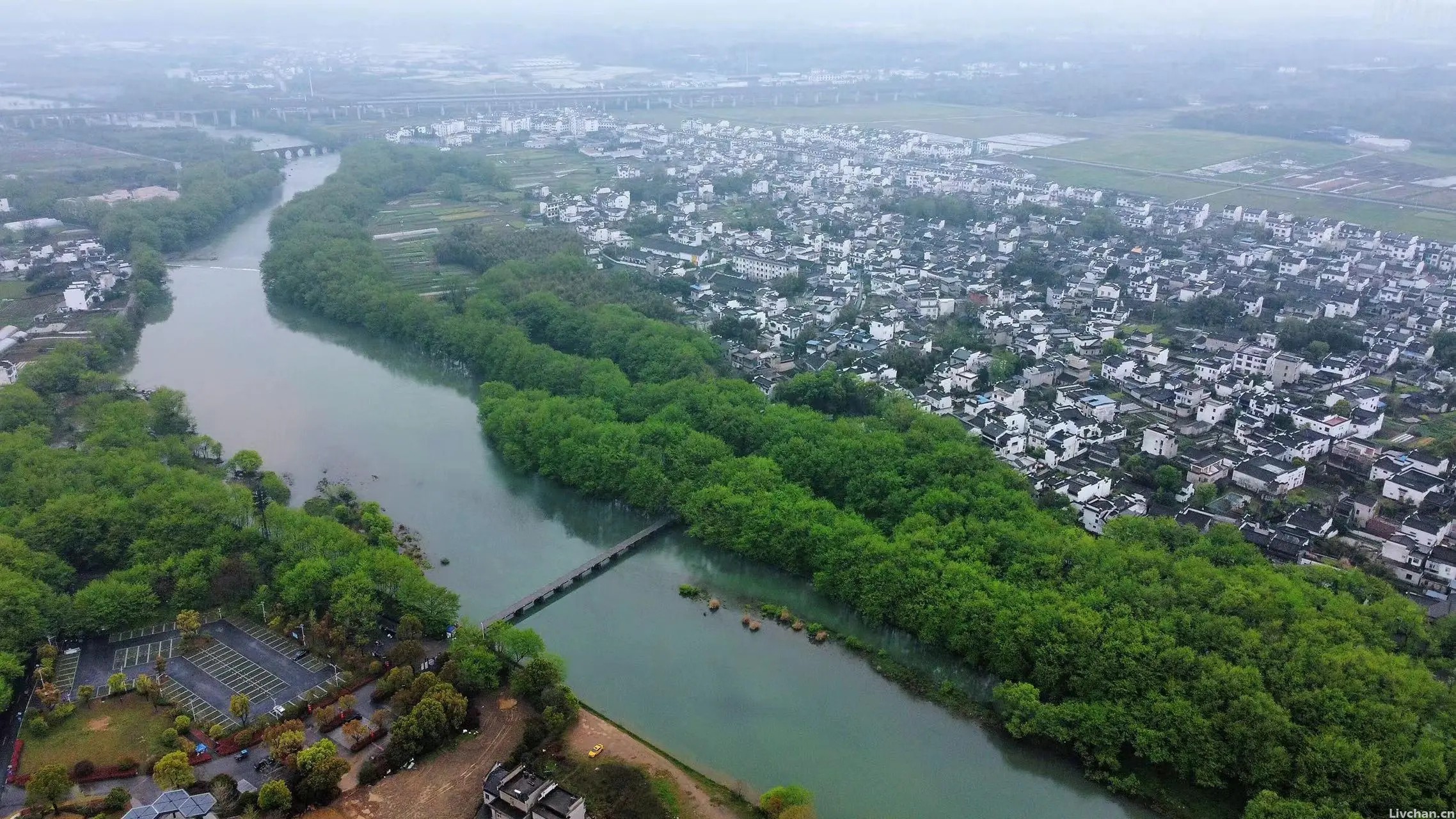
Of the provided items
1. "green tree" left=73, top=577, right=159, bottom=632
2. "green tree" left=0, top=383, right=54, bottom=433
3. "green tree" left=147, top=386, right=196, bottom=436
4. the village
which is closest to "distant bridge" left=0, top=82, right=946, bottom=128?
the village

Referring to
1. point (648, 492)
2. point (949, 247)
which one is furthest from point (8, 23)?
point (648, 492)

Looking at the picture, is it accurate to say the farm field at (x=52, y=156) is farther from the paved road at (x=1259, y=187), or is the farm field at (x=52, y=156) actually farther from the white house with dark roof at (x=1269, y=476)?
the white house with dark roof at (x=1269, y=476)

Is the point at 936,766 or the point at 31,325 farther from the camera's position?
the point at 31,325

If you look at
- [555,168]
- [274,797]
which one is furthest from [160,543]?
[555,168]

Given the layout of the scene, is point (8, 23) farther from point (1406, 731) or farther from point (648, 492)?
point (1406, 731)

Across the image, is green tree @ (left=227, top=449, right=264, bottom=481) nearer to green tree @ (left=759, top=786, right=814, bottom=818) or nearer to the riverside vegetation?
the riverside vegetation
